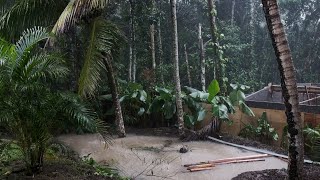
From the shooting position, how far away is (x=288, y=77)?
381 centimetres

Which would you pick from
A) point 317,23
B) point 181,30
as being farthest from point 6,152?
point 317,23

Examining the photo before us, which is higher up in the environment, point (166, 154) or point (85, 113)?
point (85, 113)

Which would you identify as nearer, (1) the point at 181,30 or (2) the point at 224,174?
(2) the point at 224,174

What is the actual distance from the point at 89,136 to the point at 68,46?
8.66 ft

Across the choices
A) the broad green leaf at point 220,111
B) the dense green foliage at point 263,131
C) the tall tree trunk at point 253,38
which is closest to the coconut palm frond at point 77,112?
the broad green leaf at point 220,111

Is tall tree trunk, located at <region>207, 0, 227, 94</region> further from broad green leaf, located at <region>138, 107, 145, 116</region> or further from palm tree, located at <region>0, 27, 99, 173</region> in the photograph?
palm tree, located at <region>0, 27, 99, 173</region>

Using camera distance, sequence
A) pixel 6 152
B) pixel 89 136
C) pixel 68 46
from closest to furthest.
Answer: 1. pixel 6 152
2. pixel 89 136
3. pixel 68 46

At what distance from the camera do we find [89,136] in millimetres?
7969

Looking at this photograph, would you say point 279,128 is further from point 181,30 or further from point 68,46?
point 181,30

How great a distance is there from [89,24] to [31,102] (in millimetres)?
3003

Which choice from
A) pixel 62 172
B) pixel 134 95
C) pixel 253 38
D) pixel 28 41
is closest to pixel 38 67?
pixel 28 41

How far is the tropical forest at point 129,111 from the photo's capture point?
3.82 metres

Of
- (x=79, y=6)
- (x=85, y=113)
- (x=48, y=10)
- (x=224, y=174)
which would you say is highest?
(x=48, y=10)

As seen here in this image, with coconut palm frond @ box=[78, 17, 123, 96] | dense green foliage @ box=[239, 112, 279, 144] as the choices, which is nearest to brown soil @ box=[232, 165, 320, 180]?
dense green foliage @ box=[239, 112, 279, 144]
